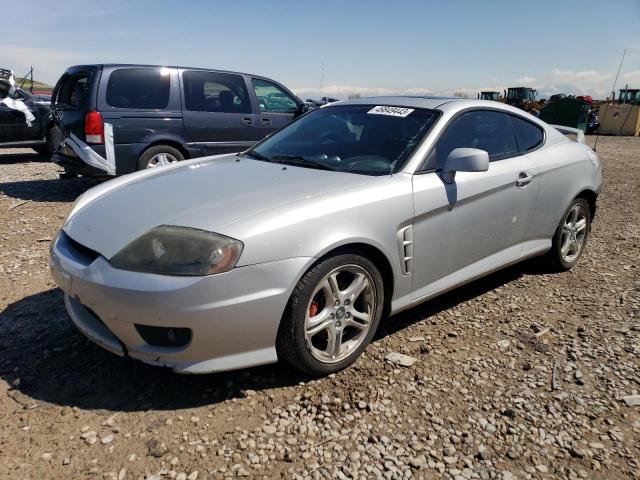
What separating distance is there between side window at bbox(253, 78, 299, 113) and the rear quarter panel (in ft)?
14.5

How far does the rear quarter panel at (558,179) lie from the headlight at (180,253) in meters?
2.54

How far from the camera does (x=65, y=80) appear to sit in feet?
21.8

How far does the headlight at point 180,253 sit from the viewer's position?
7.25 ft

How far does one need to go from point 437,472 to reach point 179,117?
5675 mm

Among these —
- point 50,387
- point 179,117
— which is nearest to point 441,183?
point 50,387

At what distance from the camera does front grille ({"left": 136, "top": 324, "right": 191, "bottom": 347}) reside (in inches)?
89.0

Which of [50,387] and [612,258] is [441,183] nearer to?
[50,387]

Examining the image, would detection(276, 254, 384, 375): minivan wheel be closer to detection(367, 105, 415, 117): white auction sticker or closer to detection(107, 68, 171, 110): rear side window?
detection(367, 105, 415, 117): white auction sticker

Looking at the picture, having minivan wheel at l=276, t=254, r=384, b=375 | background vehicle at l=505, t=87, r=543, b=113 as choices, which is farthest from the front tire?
background vehicle at l=505, t=87, r=543, b=113

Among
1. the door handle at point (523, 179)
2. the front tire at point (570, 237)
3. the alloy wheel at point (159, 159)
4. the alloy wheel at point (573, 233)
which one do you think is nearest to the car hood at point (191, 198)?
the door handle at point (523, 179)

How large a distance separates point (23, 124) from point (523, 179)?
9.00 m

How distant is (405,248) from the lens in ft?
9.25

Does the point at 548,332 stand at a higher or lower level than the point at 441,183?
lower

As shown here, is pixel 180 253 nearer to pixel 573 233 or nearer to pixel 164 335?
pixel 164 335
